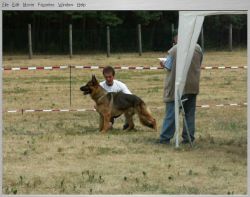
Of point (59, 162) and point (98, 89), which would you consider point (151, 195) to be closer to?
point (59, 162)

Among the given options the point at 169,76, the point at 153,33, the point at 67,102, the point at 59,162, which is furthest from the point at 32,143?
the point at 153,33

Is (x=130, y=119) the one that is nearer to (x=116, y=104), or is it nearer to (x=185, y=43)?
(x=116, y=104)

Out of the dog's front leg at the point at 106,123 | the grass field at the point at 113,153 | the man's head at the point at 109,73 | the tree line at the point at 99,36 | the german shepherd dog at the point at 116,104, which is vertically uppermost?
the tree line at the point at 99,36

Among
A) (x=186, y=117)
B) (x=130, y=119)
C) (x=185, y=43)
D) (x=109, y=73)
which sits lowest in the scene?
(x=130, y=119)

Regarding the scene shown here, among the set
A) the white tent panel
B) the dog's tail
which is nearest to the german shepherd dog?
the dog's tail

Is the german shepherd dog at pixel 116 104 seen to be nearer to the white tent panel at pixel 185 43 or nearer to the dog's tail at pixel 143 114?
the dog's tail at pixel 143 114

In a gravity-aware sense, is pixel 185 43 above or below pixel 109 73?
above

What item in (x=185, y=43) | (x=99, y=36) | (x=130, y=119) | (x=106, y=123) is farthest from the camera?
(x=99, y=36)

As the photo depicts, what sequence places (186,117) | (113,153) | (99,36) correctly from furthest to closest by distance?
1. (99,36)
2. (186,117)
3. (113,153)

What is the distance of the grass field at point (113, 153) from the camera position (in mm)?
5777

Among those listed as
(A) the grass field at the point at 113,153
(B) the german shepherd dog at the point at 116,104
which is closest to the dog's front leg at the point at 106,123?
(B) the german shepherd dog at the point at 116,104

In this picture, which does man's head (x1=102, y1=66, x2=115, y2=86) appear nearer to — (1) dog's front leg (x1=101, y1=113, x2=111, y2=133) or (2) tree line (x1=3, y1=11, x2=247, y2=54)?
(1) dog's front leg (x1=101, y1=113, x2=111, y2=133)

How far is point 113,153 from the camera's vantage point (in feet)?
23.6

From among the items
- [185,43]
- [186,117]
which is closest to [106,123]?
[186,117]
